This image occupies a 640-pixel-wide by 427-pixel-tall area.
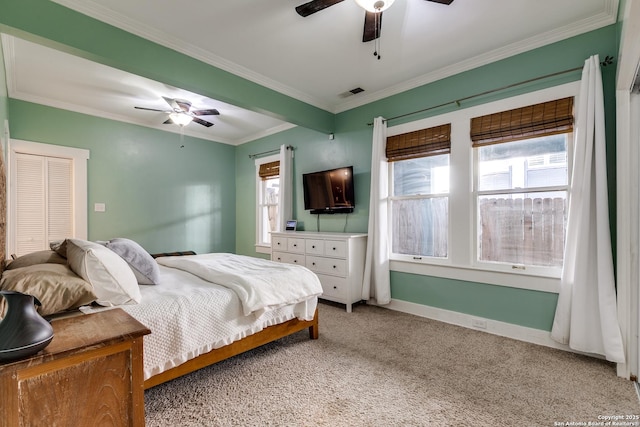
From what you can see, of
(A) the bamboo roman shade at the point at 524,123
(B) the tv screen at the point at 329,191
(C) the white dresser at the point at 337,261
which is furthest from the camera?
(B) the tv screen at the point at 329,191

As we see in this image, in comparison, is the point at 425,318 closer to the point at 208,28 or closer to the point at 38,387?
the point at 38,387

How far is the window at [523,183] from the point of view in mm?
2543

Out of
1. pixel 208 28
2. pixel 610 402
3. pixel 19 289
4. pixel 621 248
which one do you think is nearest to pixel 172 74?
pixel 208 28

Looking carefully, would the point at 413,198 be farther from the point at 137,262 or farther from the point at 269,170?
the point at 137,262

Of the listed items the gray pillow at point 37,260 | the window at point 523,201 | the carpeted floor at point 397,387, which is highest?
the window at point 523,201

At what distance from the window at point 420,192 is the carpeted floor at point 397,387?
3.57 feet

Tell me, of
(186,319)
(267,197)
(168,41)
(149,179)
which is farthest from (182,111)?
(186,319)

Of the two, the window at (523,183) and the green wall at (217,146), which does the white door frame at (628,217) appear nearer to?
the green wall at (217,146)

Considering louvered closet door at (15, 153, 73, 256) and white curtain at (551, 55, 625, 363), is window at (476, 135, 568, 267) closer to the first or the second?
white curtain at (551, 55, 625, 363)

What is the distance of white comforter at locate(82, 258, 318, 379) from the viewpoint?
1.67 meters

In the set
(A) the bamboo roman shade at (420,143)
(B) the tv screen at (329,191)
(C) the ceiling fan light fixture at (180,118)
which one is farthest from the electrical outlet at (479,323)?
(C) the ceiling fan light fixture at (180,118)

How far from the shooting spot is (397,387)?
1.95 m

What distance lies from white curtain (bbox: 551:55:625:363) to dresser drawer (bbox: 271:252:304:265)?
271 cm

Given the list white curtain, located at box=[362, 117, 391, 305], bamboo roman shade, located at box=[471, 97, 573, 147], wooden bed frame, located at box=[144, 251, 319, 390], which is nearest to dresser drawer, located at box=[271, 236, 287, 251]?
white curtain, located at box=[362, 117, 391, 305]
